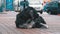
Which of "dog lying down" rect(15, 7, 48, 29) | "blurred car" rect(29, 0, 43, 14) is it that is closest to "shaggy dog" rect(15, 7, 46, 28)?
"dog lying down" rect(15, 7, 48, 29)

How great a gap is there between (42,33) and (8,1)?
30051 mm

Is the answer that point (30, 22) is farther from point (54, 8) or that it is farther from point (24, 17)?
point (54, 8)

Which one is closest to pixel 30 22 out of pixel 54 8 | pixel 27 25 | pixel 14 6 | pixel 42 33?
pixel 27 25

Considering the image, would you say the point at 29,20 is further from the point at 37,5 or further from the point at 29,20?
the point at 37,5

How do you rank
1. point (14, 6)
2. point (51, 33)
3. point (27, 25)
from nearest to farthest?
1. point (51, 33)
2. point (27, 25)
3. point (14, 6)

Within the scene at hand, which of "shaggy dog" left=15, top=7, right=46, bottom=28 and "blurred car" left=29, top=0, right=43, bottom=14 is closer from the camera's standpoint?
"shaggy dog" left=15, top=7, right=46, bottom=28

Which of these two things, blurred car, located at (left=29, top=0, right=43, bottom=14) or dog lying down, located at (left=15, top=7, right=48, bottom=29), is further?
blurred car, located at (left=29, top=0, right=43, bottom=14)

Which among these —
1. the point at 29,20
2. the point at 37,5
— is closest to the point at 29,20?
the point at 29,20

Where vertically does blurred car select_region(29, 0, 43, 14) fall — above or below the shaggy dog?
below

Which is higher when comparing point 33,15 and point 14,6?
point 33,15

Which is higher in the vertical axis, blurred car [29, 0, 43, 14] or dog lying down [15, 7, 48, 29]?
dog lying down [15, 7, 48, 29]

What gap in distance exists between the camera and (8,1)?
40469 millimetres

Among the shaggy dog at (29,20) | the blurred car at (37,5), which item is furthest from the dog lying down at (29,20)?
the blurred car at (37,5)

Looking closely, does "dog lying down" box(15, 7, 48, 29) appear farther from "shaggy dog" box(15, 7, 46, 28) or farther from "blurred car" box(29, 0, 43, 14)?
"blurred car" box(29, 0, 43, 14)
